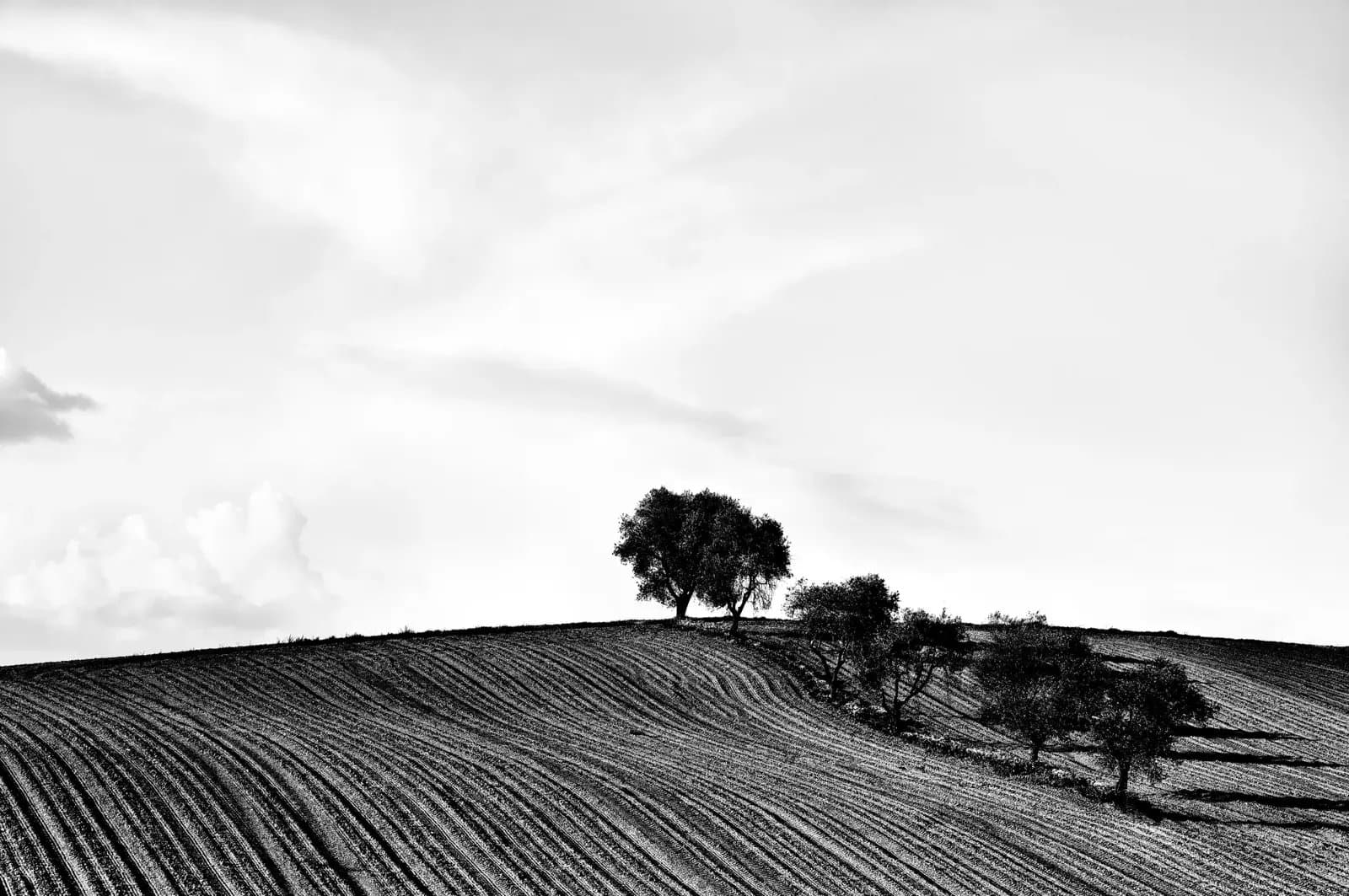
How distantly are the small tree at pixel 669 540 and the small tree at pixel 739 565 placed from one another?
4.76 meters

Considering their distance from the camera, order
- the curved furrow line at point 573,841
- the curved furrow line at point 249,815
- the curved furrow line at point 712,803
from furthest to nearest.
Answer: the curved furrow line at point 712,803 < the curved furrow line at point 573,841 < the curved furrow line at point 249,815

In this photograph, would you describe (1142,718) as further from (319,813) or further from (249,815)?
(249,815)

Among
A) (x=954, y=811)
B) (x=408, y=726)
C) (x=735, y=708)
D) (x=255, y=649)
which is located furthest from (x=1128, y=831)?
(x=255, y=649)

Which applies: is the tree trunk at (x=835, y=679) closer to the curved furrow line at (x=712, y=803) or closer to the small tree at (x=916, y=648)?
the small tree at (x=916, y=648)

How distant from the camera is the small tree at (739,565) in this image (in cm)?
9506

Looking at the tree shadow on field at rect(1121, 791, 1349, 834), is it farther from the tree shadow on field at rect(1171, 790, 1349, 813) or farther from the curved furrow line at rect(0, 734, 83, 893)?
the curved furrow line at rect(0, 734, 83, 893)

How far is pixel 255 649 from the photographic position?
79938 mm

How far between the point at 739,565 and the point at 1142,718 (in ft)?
138

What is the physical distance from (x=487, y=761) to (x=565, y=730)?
10.9 metres

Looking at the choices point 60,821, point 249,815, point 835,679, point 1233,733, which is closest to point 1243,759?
point 1233,733

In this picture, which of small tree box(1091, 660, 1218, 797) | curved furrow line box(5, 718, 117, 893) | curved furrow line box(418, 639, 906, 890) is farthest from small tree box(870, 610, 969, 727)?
curved furrow line box(5, 718, 117, 893)

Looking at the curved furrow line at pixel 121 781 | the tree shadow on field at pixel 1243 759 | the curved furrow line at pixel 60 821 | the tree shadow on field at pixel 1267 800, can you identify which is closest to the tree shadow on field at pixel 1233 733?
the tree shadow on field at pixel 1243 759

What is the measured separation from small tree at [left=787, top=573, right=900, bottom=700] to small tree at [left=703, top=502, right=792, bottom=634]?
1405cm

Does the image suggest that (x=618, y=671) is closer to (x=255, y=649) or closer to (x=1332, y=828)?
(x=255, y=649)
